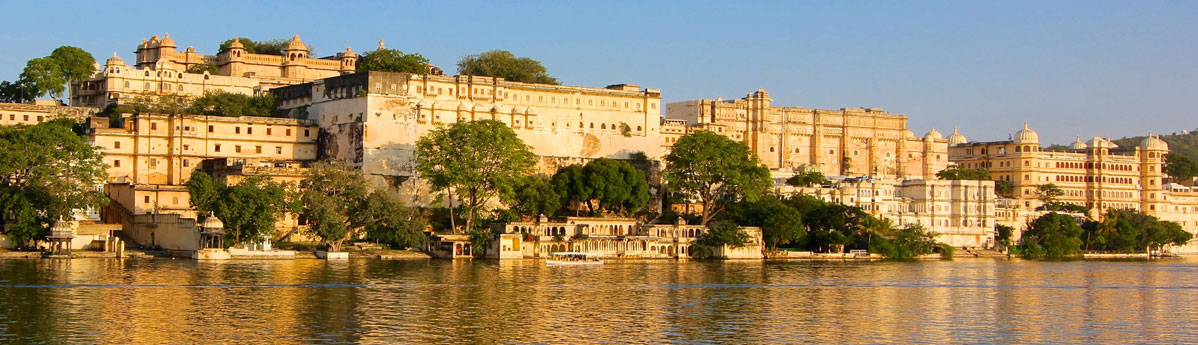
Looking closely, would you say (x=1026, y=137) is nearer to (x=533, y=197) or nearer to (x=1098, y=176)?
(x=1098, y=176)

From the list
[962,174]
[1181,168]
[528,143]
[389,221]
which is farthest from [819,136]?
[389,221]

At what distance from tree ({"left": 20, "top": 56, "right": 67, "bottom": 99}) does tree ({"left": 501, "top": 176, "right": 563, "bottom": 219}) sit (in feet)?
87.9

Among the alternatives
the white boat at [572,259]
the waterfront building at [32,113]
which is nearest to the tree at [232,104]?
the waterfront building at [32,113]

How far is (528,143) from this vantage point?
260 ft

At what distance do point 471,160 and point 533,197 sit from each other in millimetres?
3675

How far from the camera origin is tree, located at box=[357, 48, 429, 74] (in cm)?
8300

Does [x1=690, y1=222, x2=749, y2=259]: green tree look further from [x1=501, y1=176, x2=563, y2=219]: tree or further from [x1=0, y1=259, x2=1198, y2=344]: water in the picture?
[x1=0, y1=259, x2=1198, y2=344]: water

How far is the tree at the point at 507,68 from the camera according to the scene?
281 ft

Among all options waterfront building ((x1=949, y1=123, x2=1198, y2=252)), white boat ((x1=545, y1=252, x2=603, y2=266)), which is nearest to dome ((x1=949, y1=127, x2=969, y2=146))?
waterfront building ((x1=949, y1=123, x2=1198, y2=252))

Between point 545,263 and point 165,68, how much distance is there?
30.9 m

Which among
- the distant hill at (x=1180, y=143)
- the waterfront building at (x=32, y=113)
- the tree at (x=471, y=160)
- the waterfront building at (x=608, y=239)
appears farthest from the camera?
the distant hill at (x=1180, y=143)

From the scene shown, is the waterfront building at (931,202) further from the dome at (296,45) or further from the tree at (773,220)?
the dome at (296,45)

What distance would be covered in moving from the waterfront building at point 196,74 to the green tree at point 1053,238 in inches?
1649

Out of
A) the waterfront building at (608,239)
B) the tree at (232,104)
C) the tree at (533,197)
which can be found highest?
the tree at (232,104)
